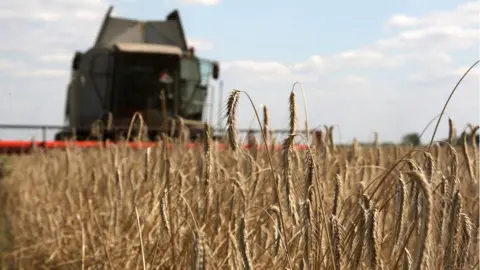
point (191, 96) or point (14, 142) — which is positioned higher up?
point (191, 96)

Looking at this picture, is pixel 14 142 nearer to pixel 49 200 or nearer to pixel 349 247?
pixel 49 200

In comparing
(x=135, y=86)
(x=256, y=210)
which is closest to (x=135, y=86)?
(x=135, y=86)

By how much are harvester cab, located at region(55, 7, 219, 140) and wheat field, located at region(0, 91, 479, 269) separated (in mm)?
5057

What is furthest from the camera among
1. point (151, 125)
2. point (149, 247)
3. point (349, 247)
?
point (151, 125)

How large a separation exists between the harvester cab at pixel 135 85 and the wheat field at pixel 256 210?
5.06m

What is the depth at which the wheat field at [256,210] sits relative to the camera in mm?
1360

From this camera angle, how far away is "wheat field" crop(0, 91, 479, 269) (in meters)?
1.36

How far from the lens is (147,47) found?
12.3 meters

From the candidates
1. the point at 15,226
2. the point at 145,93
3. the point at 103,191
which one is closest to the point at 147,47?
the point at 145,93

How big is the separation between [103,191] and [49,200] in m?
0.99

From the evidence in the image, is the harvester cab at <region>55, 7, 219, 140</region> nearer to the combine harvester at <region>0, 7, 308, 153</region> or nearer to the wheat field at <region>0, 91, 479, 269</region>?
the combine harvester at <region>0, 7, 308, 153</region>

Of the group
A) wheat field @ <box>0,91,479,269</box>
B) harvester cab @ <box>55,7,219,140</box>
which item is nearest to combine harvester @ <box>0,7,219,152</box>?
harvester cab @ <box>55,7,219,140</box>

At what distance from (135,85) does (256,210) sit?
959cm

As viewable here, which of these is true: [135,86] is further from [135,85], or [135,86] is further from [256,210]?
[256,210]
